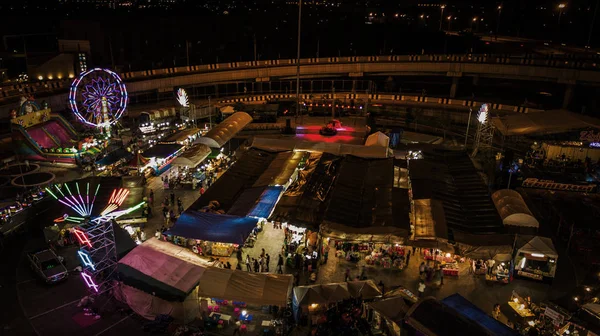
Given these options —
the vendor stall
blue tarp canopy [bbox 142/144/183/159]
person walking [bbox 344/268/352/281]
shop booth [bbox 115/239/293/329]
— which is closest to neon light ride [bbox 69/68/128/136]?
blue tarp canopy [bbox 142/144/183/159]

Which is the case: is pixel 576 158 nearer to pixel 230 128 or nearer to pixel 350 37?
pixel 230 128

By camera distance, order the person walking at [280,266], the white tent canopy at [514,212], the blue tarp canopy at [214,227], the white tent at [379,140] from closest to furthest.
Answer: the blue tarp canopy at [214,227] → the person walking at [280,266] → the white tent canopy at [514,212] → the white tent at [379,140]

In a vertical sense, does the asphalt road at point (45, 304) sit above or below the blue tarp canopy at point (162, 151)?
below

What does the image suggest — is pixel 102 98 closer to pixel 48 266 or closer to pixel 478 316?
pixel 48 266

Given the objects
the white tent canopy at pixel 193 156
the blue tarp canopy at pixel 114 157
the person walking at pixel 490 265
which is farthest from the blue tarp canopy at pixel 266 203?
the blue tarp canopy at pixel 114 157

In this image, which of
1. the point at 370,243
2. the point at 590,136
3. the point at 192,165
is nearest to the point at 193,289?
the point at 370,243

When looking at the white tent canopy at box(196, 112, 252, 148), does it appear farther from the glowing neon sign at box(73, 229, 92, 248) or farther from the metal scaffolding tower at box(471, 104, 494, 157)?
the metal scaffolding tower at box(471, 104, 494, 157)

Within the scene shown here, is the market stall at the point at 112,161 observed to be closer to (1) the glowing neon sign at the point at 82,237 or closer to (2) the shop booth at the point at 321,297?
(1) the glowing neon sign at the point at 82,237
